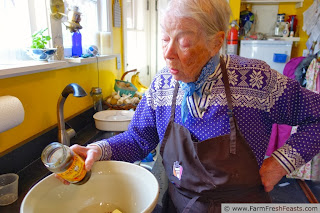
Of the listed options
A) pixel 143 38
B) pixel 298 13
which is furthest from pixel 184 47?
pixel 298 13

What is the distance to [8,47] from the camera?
1.05 meters

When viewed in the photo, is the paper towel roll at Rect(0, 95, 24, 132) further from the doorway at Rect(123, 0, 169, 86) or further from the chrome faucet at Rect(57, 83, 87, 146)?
the doorway at Rect(123, 0, 169, 86)

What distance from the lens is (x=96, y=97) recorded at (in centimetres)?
162

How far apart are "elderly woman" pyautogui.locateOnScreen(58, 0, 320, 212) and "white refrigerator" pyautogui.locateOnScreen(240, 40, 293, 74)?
2.79 meters

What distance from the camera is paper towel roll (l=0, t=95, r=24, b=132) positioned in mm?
805

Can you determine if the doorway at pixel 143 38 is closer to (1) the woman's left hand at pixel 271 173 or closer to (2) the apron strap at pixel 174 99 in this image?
(2) the apron strap at pixel 174 99

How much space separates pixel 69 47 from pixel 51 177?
92 centimetres

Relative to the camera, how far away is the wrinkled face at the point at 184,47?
2.46 feet

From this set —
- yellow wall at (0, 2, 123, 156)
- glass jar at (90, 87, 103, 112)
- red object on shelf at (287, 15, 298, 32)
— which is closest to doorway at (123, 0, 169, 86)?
glass jar at (90, 87, 103, 112)

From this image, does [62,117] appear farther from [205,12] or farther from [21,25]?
[205,12]

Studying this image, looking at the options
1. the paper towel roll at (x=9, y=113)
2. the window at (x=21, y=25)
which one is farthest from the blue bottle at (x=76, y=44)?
the paper towel roll at (x=9, y=113)

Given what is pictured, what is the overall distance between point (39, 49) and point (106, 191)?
25.6 inches

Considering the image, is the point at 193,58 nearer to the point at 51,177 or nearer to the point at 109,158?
the point at 109,158

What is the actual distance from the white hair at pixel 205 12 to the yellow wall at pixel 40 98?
655 mm
